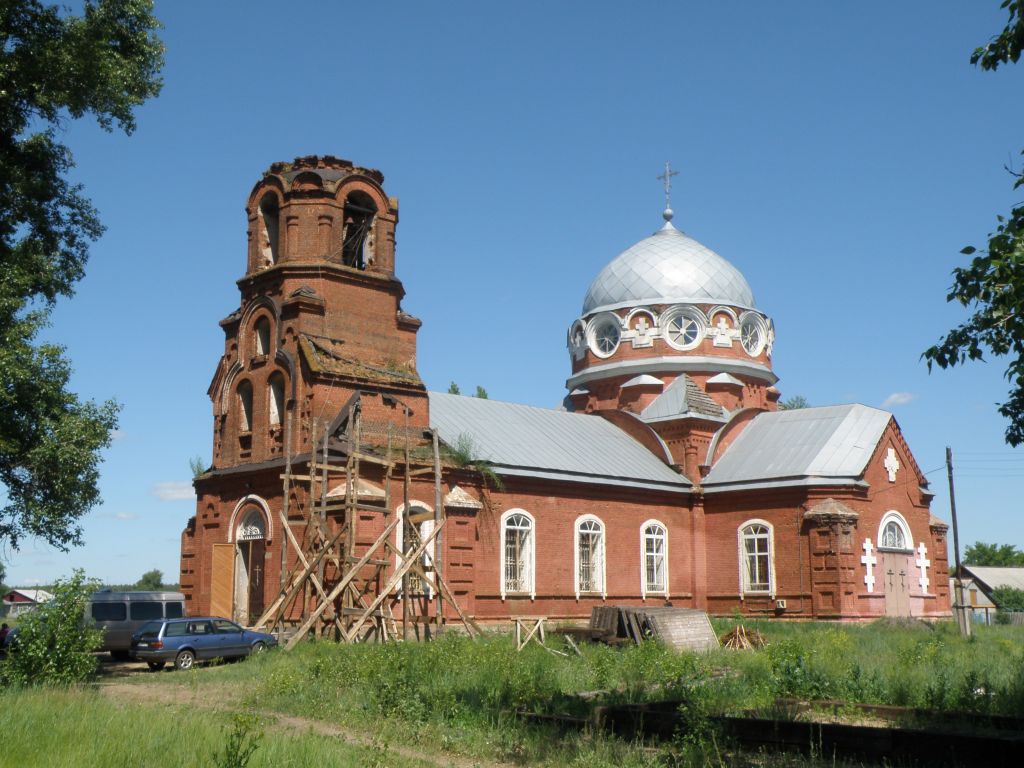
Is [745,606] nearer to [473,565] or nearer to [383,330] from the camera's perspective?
[473,565]

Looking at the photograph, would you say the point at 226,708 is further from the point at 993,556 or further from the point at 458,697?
the point at 993,556

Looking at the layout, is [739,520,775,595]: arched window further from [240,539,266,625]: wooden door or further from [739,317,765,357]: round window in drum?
[240,539,266,625]: wooden door

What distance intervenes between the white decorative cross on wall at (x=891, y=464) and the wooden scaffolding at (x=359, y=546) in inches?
556

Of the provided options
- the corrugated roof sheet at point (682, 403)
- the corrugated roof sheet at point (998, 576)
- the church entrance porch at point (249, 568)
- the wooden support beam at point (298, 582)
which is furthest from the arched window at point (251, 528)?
the corrugated roof sheet at point (998, 576)

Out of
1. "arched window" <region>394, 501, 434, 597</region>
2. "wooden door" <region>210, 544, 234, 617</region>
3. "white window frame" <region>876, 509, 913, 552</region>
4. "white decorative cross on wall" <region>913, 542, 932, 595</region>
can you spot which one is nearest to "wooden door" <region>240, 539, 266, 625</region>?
"wooden door" <region>210, 544, 234, 617</region>

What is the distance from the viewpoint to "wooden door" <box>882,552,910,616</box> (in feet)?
99.7

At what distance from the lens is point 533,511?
2772 centimetres

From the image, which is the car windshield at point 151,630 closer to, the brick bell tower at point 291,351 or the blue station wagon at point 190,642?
the blue station wagon at point 190,642

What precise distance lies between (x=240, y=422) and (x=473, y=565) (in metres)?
6.78

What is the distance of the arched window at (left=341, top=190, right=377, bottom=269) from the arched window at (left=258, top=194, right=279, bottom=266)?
1797 millimetres

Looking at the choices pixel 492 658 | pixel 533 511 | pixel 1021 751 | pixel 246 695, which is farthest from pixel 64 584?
pixel 533 511

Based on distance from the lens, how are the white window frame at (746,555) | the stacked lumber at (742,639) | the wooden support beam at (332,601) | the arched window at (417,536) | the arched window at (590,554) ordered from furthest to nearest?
the white window frame at (746,555) < the arched window at (590,554) < the stacked lumber at (742,639) < the arched window at (417,536) < the wooden support beam at (332,601)

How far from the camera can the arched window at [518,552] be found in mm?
27016

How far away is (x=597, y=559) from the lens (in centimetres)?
2917
